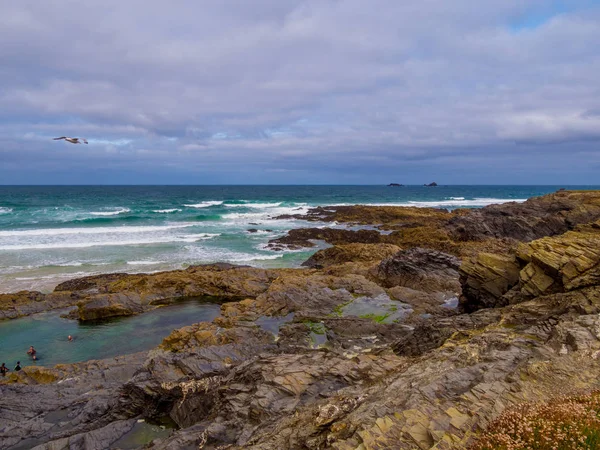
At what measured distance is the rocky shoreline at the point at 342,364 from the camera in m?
7.01

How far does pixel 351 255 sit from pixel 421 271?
27.9 feet

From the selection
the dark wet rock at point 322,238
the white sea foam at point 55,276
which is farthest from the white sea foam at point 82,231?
the white sea foam at point 55,276

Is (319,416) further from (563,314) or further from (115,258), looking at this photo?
(115,258)

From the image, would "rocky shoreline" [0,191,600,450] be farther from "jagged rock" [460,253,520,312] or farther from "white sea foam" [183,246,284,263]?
A: "white sea foam" [183,246,284,263]

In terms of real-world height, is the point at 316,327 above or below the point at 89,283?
above

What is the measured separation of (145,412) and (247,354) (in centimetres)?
407

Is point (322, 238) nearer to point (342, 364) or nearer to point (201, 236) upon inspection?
point (201, 236)

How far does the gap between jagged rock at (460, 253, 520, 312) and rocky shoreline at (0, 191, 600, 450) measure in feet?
0.18

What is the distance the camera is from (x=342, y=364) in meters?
10.5

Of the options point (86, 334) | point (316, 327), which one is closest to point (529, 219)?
point (316, 327)

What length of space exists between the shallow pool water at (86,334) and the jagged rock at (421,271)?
428 inches

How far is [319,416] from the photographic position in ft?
25.0

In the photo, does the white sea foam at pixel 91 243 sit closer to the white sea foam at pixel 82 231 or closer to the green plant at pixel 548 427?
the white sea foam at pixel 82 231

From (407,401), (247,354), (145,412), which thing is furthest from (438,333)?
(145,412)
